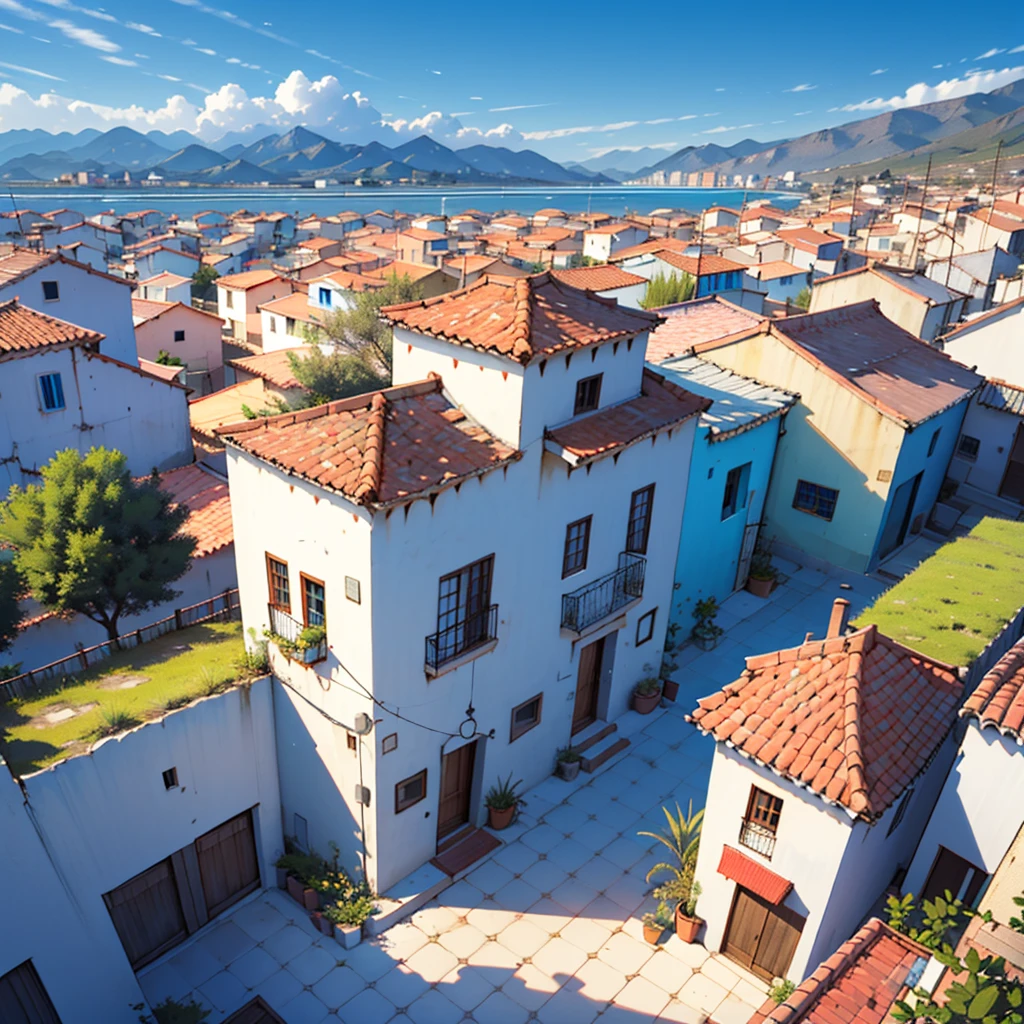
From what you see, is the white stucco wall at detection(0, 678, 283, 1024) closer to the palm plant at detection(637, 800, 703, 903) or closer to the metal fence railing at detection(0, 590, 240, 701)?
the metal fence railing at detection(0, 590, 240, 701)

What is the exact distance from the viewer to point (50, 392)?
24.5 meters

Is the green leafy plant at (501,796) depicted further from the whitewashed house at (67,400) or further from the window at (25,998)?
the whitewashed house at (67,400)

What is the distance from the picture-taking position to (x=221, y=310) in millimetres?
61562

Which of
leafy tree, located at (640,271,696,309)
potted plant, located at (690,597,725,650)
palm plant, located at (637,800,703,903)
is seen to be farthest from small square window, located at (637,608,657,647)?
leafy tree, located at (640,271,696,309)

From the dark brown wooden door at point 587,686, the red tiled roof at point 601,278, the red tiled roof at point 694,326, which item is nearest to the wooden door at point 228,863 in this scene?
the dark brown wooden door at point 587,686

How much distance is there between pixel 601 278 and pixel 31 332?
1190 inches

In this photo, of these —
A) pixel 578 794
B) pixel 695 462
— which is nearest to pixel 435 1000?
pixel 578 794

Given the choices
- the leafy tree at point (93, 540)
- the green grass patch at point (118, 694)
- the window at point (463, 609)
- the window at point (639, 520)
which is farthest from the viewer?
the window at point (639, 520)

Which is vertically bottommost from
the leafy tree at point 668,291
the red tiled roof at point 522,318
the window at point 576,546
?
the window at point 576,546

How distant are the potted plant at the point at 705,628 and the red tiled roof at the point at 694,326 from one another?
889 cm

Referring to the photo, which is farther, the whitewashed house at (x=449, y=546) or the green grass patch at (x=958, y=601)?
the green grass patch at (x=958, y=601)

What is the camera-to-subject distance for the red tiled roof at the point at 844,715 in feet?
40.0

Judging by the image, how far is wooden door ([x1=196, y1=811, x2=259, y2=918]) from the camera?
15578mm

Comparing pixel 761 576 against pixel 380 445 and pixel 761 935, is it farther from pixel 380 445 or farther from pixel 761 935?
pixel 380 445
